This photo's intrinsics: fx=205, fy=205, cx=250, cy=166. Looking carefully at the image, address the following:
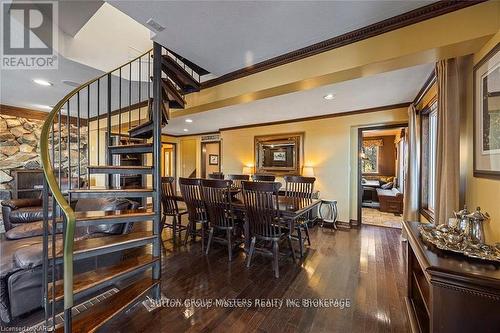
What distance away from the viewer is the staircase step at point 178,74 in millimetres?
2227

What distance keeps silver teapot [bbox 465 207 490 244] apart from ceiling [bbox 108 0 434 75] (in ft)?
5.09

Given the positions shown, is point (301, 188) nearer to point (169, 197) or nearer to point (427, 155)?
point (427, 155)

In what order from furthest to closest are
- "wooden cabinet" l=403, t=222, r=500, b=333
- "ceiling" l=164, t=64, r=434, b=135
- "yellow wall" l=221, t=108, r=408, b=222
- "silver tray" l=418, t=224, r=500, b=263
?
"yellow wall" l=221, t=108, r=408, b=222 → "ceiling" l=164, t=64, r=434, b=135 → "silver tray" l=418, t=224, r=500, b=263 → "wooden cabinet" l=403, t=222, r=500, b=333

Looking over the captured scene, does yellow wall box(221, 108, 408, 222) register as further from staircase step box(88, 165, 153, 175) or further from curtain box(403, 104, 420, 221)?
staircase step box(88, 165, 153, 175)

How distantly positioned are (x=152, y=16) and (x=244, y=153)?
4467mm

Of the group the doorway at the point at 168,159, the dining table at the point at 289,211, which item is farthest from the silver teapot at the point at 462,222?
the doorway at the point at 168,159

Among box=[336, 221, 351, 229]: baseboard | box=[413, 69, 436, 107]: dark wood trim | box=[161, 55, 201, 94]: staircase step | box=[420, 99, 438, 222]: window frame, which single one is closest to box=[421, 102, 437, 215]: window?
box=[420, 99, 438, 222]: window frame

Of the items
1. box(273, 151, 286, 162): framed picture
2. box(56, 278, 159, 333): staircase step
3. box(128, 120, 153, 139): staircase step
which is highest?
box(128, 120, 153, 139): staircase step

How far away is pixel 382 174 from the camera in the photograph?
25.9ft

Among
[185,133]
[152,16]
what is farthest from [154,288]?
[185,133]

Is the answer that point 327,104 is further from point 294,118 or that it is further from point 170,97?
point 170,97

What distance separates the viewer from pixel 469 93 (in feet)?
5.89

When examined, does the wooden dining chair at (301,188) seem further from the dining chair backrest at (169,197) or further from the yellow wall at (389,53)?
the dining chair backrest at (169,197)

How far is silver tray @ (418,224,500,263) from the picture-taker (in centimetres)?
117
